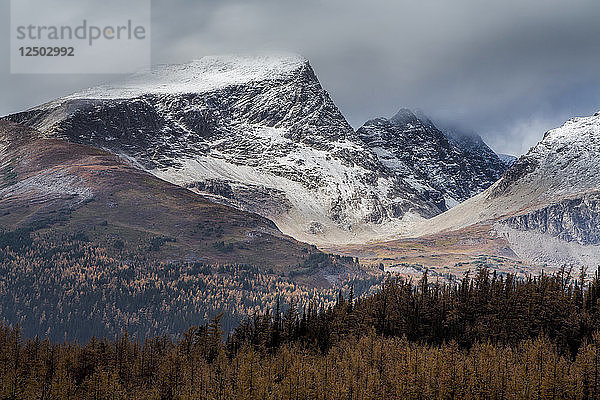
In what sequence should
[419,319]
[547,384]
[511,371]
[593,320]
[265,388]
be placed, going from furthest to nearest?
[419,319], [593,320], [265,388], [511,371], [547,384]

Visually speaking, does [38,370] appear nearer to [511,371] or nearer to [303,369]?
[303,369]

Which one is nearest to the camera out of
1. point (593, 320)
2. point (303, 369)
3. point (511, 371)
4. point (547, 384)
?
point (547, 384)

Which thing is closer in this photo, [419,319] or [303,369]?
[303,369]

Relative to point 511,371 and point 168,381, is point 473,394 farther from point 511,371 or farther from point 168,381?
point 168,381

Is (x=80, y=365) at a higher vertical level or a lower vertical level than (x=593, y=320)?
lower

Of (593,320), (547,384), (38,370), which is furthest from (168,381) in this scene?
(593,320)

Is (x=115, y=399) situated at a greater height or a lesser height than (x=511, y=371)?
lesser

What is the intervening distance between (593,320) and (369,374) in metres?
42.6

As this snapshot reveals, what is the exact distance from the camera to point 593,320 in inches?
4097

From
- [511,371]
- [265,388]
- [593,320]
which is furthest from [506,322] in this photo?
[265,388]

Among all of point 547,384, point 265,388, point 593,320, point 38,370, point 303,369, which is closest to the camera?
point 547,384

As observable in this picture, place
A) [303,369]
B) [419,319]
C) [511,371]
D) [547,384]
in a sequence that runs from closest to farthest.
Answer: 1. [547,384]
2. [511,371]
3. [303,369]
4. [419,319]

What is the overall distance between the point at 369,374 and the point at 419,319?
116 feet

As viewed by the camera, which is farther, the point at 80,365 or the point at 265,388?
the point at 80,365
